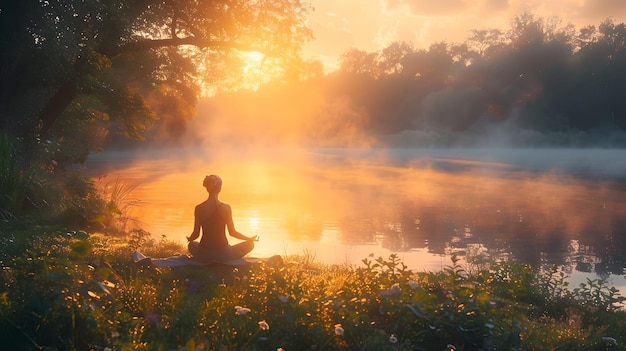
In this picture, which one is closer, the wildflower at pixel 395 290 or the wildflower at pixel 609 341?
the wildflower at pixel 395 290

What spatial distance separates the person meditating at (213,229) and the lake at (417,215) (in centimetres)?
326

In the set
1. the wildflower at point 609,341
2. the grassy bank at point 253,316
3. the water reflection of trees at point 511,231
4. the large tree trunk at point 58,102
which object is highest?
the large tree trunk at point 58,102

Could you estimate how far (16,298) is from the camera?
5551 mm

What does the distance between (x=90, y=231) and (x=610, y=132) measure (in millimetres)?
75106

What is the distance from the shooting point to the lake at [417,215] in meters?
16.6

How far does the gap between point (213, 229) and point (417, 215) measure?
15420 mm

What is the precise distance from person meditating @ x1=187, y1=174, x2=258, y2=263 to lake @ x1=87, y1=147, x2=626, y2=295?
3.26 m

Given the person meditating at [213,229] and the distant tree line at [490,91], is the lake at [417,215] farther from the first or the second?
the distant tree line at [490,91]

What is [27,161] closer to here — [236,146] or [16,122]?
[16,122]

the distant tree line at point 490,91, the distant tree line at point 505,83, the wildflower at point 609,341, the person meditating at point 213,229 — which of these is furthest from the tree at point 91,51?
the distant tree line at point 505,83

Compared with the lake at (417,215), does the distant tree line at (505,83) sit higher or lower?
higher

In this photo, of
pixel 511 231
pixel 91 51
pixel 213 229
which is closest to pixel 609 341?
pixel 213 229

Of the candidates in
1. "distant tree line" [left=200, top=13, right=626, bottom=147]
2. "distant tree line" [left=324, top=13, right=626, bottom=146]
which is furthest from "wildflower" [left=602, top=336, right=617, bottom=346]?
"distant tree line" [left=324, top=13, right=626, bottom=146]

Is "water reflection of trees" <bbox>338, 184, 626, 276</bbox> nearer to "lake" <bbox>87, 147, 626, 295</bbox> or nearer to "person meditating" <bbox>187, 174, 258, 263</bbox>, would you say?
"lake" <bbox>87, 147, 626, 295</bbox>
